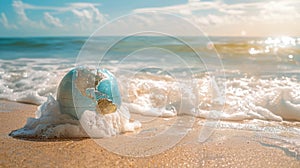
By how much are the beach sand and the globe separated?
0.34 m

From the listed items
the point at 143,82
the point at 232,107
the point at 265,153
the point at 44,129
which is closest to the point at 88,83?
the point at 44,129

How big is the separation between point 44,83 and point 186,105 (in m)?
3.39

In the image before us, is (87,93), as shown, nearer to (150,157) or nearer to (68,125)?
(68,125)

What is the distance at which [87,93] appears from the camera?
11.0 ft

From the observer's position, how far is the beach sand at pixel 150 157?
9.20 ft

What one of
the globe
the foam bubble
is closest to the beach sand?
the foam bubble

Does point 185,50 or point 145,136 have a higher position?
point 185,50

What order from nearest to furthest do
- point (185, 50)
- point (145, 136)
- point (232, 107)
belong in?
point (145, 136) < point (232, 107) < point (185, 50)

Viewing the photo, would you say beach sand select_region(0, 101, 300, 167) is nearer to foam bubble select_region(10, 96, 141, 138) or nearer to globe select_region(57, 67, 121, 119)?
foam bubble select_region(10, 96, 141, 138)

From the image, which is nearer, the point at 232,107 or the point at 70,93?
the point at 70,93

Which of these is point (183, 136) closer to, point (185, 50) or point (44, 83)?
point (44, 83)

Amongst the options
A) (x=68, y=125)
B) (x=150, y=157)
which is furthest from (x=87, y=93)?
(x=150, y=157)

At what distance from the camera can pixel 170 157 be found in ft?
9.70

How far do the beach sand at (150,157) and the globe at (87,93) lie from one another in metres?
0.34
